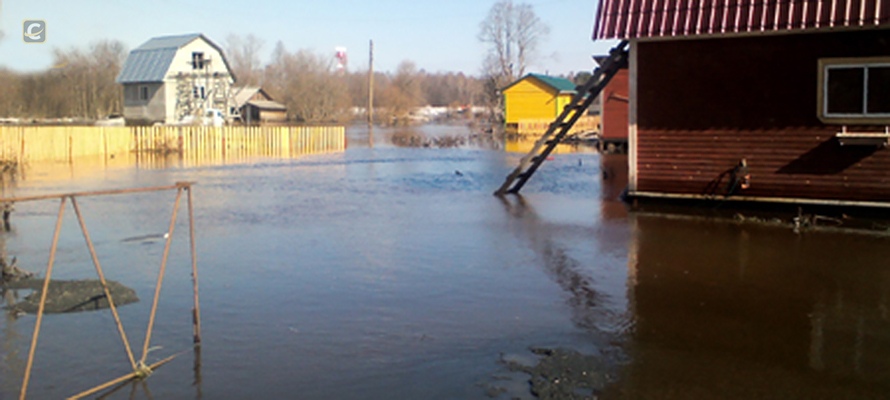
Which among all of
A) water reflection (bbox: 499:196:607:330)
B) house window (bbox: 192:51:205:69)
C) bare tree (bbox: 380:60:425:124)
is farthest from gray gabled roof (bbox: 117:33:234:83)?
water reflection (bbox: 499:196:607:330)

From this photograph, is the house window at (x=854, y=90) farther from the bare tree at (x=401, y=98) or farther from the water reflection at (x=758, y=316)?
the bare tree at (x=401, y=98)

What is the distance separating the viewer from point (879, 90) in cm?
1384

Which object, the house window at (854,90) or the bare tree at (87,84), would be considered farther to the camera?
the bare tree at (87,84)

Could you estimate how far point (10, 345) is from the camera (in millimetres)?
7438

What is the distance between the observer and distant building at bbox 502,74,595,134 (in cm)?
6169

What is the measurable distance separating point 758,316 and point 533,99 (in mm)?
55254

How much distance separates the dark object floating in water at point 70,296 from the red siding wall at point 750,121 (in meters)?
10.5

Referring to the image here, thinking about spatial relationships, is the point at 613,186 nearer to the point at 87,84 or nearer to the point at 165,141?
the point at 165,141

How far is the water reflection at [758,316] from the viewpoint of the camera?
630 centimetres

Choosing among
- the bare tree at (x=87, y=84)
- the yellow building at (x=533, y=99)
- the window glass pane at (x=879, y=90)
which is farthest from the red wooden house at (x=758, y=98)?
the bare tree at (x=87, y=84)

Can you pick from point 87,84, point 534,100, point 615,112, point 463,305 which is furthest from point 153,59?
point 463,305

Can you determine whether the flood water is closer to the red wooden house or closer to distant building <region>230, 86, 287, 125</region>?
the red wooden house

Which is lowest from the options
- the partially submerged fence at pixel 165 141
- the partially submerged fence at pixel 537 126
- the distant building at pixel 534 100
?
the partially submerged fence at pixel 165 141

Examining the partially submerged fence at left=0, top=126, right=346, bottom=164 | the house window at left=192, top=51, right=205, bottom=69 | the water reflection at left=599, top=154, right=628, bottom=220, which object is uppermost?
the house window at left=192, top=51, right=205, bottom=69
